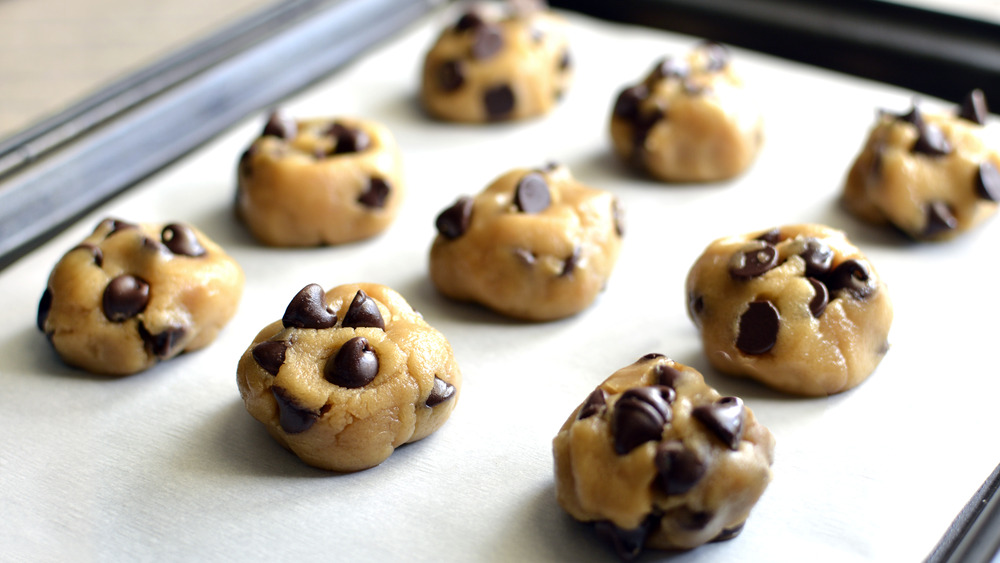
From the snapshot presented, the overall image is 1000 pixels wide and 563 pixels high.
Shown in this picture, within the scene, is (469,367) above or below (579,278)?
below

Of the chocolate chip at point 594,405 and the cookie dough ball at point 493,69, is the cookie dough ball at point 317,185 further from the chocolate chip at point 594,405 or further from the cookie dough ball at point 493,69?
the chocolate chip at point 594,405

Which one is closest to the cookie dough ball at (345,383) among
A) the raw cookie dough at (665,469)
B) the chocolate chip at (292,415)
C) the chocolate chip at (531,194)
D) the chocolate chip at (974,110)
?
the chocolate chip at (292,415)

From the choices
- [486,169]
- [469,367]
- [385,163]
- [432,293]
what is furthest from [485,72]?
[469,367]

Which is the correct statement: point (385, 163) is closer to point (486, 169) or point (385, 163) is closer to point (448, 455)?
point (486, 169)

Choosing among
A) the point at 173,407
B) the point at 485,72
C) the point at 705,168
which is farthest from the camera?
the point at 485,72

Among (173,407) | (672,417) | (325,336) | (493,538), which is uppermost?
(672,417)

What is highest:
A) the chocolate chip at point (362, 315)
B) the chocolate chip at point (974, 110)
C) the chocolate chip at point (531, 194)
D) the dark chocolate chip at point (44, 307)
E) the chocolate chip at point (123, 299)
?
the chocolate chip at point (974, 110)

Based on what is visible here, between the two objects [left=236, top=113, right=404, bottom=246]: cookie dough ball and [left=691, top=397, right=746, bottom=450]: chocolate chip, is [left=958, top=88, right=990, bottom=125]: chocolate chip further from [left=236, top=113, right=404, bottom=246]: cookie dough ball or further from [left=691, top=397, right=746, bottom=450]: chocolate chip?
[left=236, top=113, right=404, bottom=246]: cookie dough ball
